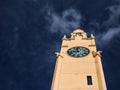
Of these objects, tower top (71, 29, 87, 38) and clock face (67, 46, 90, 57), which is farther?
tower top (71, 29, 87, 38)

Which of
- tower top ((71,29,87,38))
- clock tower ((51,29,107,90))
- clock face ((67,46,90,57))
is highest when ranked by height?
tower top ((71,29,87,38))

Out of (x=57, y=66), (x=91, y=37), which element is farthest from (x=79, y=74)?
(x=91, y=37)

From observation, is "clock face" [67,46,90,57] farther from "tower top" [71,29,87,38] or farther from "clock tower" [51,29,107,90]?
"tower top" [71,29,87,38]

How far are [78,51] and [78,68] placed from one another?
18.6 feet

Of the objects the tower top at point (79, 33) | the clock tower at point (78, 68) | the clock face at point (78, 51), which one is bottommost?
the clock tower at point (78, 68)

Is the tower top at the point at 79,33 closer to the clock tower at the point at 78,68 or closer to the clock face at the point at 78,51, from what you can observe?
the clock tower at the point at 78,68

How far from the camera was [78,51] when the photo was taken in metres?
46.6

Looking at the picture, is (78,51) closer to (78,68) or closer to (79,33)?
(78,68)

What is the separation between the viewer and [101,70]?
39375mm

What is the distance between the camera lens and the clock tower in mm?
37375

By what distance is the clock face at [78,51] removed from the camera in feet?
148

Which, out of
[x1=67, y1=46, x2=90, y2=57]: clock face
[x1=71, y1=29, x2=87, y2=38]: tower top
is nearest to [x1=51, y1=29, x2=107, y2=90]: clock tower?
[x1=67, y1=46, x2=90, y2=57]: clock face

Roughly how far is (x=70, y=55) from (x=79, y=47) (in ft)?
12.4

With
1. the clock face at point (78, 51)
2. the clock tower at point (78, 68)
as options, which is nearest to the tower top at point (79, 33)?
the clock tower at point (78, 68)
